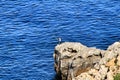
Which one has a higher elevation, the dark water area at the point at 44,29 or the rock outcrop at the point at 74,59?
the rock outcrop at the point at 74,59

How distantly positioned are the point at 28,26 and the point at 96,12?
21.7 metres

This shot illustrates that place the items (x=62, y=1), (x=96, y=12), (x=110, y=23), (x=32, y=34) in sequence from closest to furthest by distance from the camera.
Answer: (x=32, y=34) → (x=110, y=23) → (x=96, y=12) → (x=62, y=1)

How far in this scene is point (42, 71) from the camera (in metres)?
88.2

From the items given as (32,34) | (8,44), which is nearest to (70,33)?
(32,34)

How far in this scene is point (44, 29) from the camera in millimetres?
110562

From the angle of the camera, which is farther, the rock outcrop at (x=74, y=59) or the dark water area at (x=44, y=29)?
the dark water area at (x=44, y=29)

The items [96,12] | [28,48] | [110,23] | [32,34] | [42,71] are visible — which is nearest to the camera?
[42,71]

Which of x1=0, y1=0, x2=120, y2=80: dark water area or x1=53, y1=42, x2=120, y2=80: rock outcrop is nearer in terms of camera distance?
x1=53, y1=42, x2=120, y2=80: rock outcrop

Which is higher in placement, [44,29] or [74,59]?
[74,59]

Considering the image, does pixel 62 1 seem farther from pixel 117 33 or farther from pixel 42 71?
pixel 42 71

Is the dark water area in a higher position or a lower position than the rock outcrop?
lower

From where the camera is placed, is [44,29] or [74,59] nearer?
[74,59]

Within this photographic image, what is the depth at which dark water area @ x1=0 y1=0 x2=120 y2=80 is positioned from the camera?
9050cm

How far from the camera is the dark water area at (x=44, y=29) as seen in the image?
90500 millimetres
